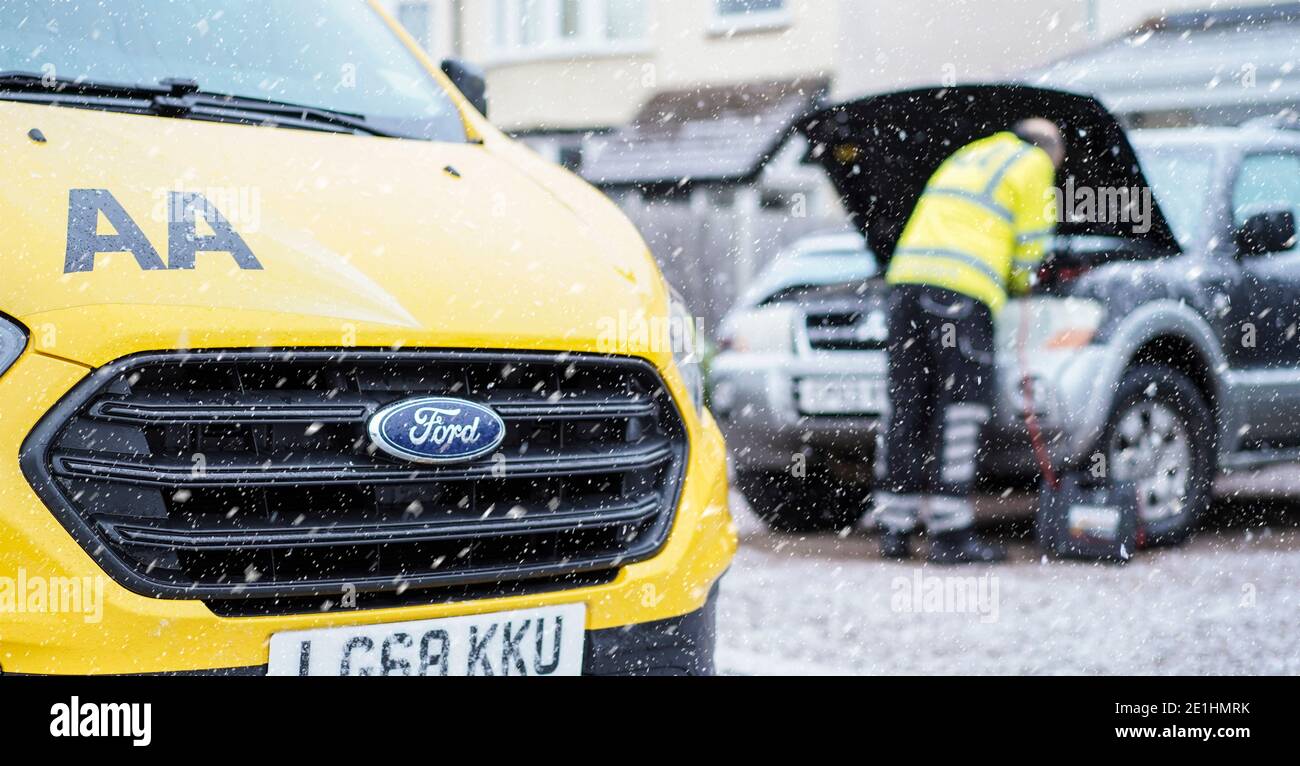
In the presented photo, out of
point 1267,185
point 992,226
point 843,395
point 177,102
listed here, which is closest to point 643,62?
point 1267,185

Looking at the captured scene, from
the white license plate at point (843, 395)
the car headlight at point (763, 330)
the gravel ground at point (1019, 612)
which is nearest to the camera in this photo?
the gravel ground at point (1019, 612)

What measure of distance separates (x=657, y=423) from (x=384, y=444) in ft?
2.03

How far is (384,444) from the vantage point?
2568mm

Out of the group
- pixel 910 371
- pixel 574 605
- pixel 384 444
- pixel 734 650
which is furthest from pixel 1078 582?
pixel 384 444

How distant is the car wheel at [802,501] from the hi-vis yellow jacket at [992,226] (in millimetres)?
1341

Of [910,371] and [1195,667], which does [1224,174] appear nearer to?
[910,371]

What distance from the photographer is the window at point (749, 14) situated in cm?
1977

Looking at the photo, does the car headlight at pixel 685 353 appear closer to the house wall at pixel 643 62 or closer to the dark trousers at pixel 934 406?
the dark trousers at pixel 934 406

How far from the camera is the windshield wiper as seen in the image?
312 cm

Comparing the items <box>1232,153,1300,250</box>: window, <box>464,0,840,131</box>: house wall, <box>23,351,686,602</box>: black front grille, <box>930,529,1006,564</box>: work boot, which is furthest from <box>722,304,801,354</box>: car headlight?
<box>464,0,840,131</box>: house wall

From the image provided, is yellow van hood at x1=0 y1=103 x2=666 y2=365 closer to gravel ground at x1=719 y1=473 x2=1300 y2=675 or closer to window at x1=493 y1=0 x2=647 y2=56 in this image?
gravel ground at x1=719 y1=473 x2=1300 y2=675

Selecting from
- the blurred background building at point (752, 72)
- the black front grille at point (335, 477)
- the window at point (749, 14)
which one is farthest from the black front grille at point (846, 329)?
the window at point (749, 14)

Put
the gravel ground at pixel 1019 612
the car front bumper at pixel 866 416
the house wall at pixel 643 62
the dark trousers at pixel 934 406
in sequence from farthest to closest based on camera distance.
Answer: the house wall at pixel 643 62 → the dark trousers at pixel 934 406 → the car front bumper at pixel 866 416 → the gravel ground at pixel 1019 612

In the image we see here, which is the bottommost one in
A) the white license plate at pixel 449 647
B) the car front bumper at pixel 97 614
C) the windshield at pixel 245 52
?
the white license plate at pixel 449 647
